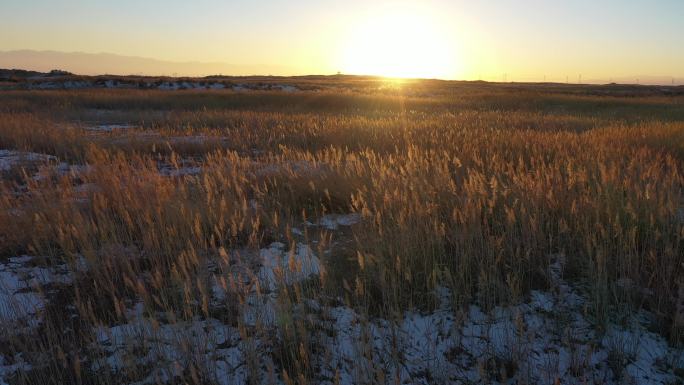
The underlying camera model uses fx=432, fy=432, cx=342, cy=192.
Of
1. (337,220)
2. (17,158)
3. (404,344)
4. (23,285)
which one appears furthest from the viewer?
(17,158)

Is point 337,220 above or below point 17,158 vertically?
below

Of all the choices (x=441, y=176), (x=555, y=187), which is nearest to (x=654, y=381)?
(x=555, y=187)

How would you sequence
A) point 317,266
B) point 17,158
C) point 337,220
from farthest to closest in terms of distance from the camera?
1. point 17,158
2. point 337,220
3. point 317,266

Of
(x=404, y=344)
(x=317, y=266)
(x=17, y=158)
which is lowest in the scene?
(x=404, y=344)

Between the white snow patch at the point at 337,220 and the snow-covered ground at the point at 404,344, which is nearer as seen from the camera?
the snow-covered ground at the point at 404,344

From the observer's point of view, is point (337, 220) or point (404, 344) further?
point (337, 220)

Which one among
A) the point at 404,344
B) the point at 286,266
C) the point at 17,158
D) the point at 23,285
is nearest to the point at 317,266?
the point at 286,266

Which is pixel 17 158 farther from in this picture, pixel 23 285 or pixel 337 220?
pixel 337 220

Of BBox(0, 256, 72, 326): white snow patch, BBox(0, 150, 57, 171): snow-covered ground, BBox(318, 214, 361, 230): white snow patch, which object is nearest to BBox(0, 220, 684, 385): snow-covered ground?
BBox(0, 256, 72, 326): white snow patch

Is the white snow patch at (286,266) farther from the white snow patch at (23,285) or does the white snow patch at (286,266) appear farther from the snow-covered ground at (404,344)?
the white snow patch at (23,285)

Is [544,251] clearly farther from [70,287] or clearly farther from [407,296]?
[70,287]

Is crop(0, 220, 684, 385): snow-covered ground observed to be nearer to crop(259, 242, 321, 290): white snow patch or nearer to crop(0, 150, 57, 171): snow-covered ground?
crop(259, 242, 321, 290): white snow patch

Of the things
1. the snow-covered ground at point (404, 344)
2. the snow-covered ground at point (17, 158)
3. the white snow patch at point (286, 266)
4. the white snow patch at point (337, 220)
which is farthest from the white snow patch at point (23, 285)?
the snow-covered ground at point (17, 158)

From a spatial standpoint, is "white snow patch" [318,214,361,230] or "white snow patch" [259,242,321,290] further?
"white snow patch" [318,214,361,230]
